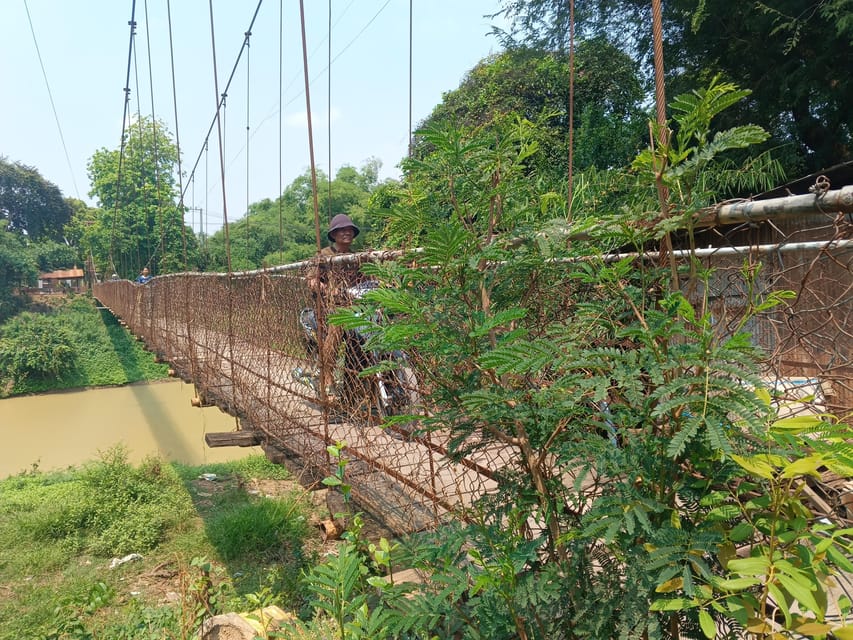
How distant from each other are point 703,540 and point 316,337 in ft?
5.06

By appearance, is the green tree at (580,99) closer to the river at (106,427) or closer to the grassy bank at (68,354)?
the river at (106,427)

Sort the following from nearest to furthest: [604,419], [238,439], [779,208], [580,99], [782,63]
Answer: [779,208] < [604,419] < [238,439] < [782,63] < [580,99]

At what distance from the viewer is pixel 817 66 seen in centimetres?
465

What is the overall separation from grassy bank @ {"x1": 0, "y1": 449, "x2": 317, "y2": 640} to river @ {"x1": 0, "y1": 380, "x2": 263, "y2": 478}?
249 cm

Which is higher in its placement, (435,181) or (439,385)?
(435,181)

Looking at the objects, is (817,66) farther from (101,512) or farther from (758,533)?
(101,512)

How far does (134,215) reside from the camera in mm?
18688

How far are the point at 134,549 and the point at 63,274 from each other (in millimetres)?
22059

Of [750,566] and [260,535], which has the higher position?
[750,566]

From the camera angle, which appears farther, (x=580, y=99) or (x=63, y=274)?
(x=63, y=274)

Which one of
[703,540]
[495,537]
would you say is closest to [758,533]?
[703,540]

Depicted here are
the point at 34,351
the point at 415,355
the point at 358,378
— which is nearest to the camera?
the point at 415,355

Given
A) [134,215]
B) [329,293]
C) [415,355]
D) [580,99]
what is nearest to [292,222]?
[134,215]

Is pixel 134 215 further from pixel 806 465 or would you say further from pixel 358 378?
pixel 806 465
